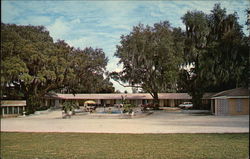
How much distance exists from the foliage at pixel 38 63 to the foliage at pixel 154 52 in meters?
4.58

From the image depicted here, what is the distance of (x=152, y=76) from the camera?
35.1 meters

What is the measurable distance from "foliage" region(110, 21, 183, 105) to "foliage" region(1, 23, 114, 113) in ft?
15.0

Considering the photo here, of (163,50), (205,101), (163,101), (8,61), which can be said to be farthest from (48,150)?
(163,101)

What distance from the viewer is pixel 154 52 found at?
32375mm

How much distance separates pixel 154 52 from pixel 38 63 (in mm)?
11480

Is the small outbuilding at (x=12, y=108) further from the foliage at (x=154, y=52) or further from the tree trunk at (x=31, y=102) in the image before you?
the foliage at (x=154, y=52)

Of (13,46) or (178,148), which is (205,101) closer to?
(13,46)

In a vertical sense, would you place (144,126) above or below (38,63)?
below

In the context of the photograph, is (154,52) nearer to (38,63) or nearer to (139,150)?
(38,63)

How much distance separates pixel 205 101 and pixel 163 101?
868cm

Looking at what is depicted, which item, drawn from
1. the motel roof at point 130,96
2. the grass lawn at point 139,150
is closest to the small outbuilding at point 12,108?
the motel roof at point 130,96

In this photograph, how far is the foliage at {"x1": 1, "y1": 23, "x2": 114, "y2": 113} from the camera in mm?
27453

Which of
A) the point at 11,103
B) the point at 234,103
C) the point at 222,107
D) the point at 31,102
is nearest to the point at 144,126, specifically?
the point at 222,107

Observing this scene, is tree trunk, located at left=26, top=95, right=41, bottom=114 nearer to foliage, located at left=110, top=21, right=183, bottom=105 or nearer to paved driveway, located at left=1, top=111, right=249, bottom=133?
foliage, located at left=110, top=21, right=183, bottom=105
